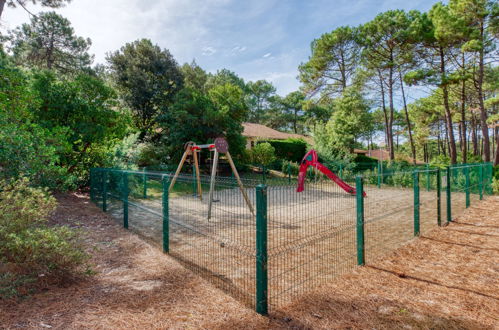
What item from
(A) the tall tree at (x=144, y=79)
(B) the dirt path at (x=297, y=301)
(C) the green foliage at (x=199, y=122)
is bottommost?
(B) the dirt path at (x=297, y=301)

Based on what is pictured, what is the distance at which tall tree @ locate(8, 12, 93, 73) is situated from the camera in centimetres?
2139

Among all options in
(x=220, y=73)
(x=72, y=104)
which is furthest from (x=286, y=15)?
(x=220, y=73)

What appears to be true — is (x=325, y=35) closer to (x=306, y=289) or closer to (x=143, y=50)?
(x=143, y=50)

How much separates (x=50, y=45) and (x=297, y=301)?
27766 millimetres

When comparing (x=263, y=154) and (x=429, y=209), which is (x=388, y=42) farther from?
(x=429, y=209)

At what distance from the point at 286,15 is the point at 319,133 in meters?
12.4

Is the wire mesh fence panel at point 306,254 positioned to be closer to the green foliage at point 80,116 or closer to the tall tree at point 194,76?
the green foliage at point 80,116

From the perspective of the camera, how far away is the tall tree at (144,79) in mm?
19156

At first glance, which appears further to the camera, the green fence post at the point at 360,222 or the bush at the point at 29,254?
the green fence post at the point at 360,222

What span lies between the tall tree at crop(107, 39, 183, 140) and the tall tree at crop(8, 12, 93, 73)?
264 inches

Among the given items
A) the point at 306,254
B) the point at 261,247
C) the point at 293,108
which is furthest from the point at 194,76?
the point at 261,247

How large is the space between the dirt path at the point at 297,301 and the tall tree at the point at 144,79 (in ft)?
54.6

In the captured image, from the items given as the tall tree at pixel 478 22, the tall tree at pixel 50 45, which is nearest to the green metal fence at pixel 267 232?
the tall tree at pixel 478 22

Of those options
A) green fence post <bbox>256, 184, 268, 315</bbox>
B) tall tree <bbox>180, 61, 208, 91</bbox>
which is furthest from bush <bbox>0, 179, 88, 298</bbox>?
tall tree <bbox>180, 61, 208, 91</bbox>
